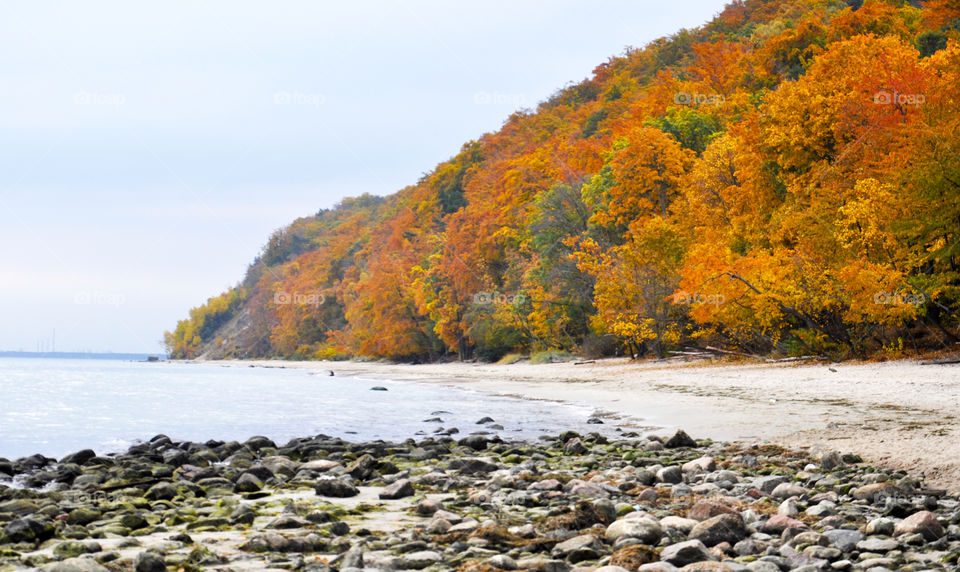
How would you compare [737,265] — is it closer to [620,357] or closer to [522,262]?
[620,357]

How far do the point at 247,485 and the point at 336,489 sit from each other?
100 cm

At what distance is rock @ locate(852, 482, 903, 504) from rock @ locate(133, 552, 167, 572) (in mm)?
5326

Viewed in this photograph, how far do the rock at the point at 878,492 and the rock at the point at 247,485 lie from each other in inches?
226

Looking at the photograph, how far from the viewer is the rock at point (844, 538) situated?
4.89 meters

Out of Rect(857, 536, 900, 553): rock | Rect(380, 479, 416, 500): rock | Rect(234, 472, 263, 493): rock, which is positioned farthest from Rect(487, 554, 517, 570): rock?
Rect(234, 472, 263, 493): rock

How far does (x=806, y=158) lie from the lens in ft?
87.7

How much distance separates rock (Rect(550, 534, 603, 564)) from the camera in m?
4.91

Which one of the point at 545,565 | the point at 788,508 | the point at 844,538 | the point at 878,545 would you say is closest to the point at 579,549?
the point at 545,565

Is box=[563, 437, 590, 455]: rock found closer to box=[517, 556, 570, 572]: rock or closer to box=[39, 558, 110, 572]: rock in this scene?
box=[517, 556, 570, 572]: rock

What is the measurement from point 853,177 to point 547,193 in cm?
2182

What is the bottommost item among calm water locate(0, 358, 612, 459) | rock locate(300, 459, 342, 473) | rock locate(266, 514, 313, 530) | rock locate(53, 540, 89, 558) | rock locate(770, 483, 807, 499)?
calm water locate(0, 358, 612, 459)

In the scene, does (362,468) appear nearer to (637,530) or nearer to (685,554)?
(637,530)

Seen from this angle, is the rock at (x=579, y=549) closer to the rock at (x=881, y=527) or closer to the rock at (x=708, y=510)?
the rock at (x=708, y=510)

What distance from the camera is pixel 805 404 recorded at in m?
→ 14.6
